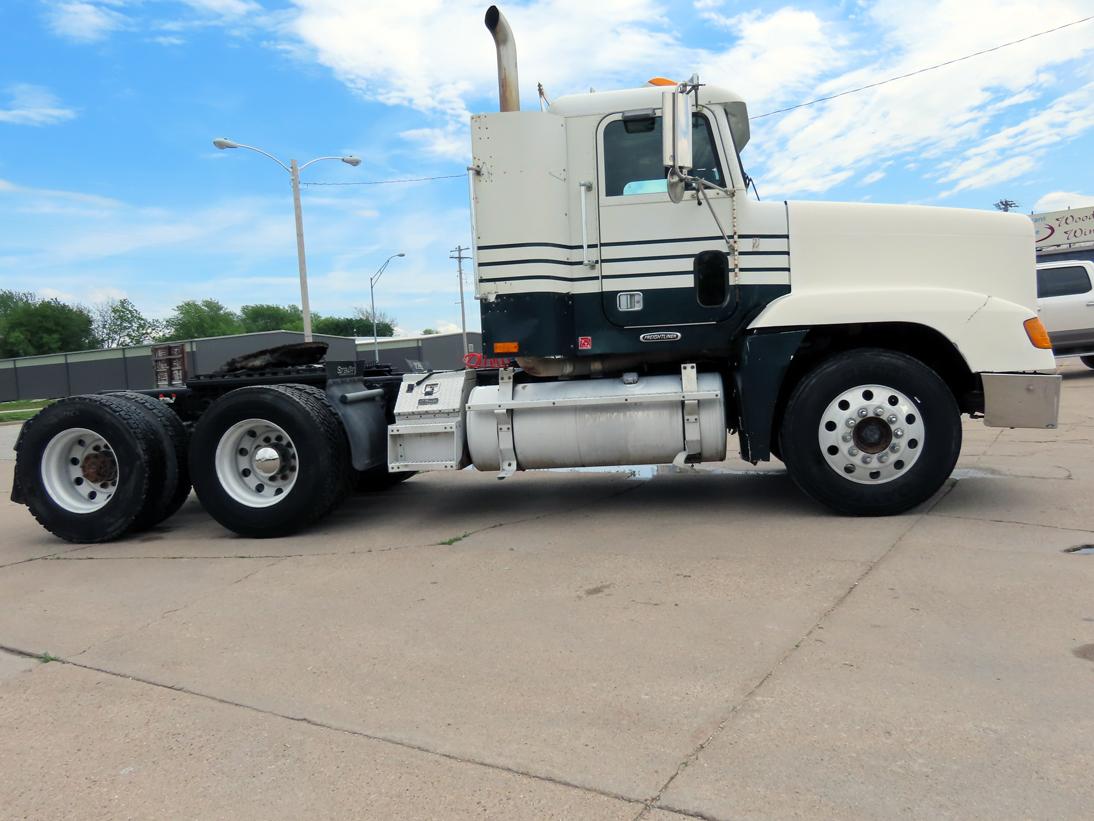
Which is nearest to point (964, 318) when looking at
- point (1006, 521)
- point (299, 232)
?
point (1006, 521)

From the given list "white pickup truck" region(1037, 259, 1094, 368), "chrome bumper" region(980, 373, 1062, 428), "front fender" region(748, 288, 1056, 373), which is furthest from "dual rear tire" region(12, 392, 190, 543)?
"white pickup truck" region(1037, 259, 1094, 368)

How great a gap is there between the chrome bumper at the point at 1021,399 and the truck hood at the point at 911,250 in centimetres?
62

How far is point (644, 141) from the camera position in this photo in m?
5.87

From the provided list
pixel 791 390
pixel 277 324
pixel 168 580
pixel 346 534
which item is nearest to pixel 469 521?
pixel 346 534

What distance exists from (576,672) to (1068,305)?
14.4m

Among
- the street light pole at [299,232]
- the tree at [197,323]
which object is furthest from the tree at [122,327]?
the street light pole at [299,232]

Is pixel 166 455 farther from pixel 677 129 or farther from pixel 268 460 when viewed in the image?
pixel 677 129

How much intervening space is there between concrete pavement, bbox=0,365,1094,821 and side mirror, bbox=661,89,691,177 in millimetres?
2503

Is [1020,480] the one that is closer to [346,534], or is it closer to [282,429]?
[346,534]

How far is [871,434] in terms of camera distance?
18.0ft

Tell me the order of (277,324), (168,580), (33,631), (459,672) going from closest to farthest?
(459,672) → (33,631) → (168,580) → (277,324)

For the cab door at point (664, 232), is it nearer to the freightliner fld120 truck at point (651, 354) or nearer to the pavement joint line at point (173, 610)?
the freightliner fld120 truck at point (651, 354)

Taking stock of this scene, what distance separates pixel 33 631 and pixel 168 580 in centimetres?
90

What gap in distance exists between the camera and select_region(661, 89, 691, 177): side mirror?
205 inches
